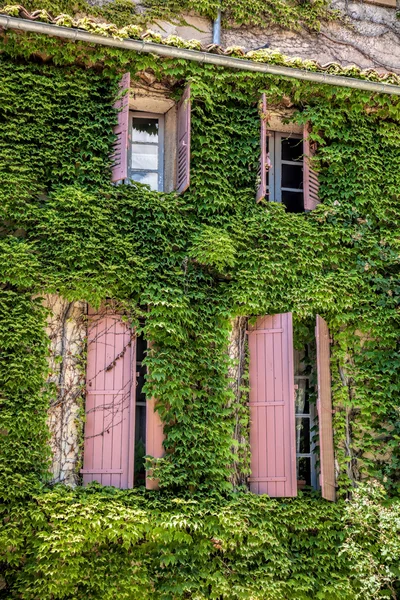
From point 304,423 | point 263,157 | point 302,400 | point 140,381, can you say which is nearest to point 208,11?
point 263,157

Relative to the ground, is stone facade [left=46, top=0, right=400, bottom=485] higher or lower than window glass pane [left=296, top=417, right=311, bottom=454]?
higher

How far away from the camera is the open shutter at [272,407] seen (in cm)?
979

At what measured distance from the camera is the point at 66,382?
9547mm

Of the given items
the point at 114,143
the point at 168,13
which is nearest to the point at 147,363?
the point at 114,143

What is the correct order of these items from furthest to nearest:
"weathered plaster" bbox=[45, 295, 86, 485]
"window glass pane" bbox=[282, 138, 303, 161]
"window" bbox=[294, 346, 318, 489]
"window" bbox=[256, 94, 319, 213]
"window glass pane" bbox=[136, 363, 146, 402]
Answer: "window glass pane" bbox=[282, 138, 303, 161] → "window" bbox=[256, 94, 319, 213] → "window" bbox=[294, 346, 318, 489] → "window glass pane" bbox=[136, 363, 146, 402] → "weathered plaster" bbox=[45, 295, 86, 485]

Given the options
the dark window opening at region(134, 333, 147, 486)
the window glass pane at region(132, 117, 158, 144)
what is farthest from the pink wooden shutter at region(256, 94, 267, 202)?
the dark window opening at region(134, 333, 147, 486)

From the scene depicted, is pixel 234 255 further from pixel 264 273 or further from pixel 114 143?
pixel 114 143

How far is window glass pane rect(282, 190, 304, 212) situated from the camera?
11.2 metres

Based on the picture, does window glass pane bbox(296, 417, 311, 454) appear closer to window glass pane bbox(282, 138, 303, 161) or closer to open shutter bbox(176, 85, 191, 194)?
open shutter bbox(176, 85, 191, 194)

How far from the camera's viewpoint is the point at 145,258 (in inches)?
390

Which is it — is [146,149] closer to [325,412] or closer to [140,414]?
[140,414]

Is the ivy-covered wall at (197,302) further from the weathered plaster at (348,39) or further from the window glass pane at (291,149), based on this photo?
the weathered plaster at (348,39)

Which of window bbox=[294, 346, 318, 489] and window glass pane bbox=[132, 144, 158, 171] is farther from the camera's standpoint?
window glass pane bbox=[132, 144, 158, 171]

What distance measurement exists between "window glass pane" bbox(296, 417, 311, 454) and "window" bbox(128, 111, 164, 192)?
3170 millimetres
